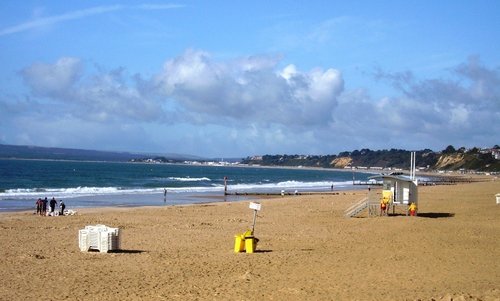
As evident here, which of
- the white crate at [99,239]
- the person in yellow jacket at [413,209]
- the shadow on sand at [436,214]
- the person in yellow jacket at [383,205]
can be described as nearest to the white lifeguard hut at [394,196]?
the person in yellow jacket at [383,205]

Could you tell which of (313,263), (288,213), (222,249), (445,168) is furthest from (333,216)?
(445,168)

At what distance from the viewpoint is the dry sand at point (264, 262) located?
39.1 feet

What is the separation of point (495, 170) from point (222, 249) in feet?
506

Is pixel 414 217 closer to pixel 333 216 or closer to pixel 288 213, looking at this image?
pixel 333 216

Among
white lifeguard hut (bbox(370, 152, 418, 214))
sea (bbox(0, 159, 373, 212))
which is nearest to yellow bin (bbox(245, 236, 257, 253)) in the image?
white lifeguard hut (bbox(370, 152, 418, 214))

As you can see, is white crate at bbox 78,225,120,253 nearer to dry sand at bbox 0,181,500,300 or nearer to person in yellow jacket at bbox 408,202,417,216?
dry sand at bbox 0,181,500,300

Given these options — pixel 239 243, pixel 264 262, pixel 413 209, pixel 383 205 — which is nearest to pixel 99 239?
pixel 239 243

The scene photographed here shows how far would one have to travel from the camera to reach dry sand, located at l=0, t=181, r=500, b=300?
11.9m

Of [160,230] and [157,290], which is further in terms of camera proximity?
[160,230]

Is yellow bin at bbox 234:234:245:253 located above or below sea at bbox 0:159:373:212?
above

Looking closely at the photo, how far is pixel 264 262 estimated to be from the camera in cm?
1566

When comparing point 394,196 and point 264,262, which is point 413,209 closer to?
point 394,196

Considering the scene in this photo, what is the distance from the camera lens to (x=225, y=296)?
11469 millimetres

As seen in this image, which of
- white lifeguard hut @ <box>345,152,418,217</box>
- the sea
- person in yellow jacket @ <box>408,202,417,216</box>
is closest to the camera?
person in yellow jacket @ <box>408,202,417,216</box>
